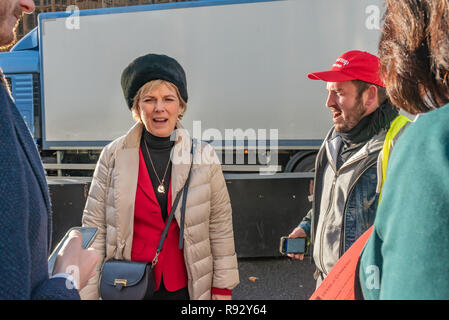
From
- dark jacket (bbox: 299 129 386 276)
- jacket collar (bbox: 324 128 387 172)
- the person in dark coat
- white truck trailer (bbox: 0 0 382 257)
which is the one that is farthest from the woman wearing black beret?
white truck trailer (bbox: 0 0 382 257)

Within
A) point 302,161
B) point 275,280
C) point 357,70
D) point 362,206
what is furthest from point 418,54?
point 302,161

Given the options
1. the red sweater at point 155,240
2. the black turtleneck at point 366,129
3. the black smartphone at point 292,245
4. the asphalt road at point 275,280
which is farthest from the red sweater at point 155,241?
the asphalt road at point 275,280

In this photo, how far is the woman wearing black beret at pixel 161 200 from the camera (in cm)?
204

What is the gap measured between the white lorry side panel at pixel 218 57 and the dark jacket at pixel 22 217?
6770 millimetres

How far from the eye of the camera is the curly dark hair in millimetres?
835

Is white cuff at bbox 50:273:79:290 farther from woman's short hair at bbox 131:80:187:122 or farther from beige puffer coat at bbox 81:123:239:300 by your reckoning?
woman's short hair at bbox 131:80:187:122

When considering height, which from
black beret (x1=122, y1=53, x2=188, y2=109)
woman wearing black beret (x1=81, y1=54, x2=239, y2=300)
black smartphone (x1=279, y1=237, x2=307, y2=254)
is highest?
black beret (x1=122, y1=53, x2=188, y2=109)

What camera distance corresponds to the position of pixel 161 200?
2111mm

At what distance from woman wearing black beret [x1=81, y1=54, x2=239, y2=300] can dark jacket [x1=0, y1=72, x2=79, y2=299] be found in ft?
3.68

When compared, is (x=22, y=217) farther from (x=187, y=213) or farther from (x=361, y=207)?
(x=361, y=207)

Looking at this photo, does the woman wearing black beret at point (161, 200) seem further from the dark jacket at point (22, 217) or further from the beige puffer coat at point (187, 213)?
the dark jacket at point (22, 217)

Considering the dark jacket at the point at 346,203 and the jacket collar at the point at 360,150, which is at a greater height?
the jacket collar at the point at 360,150
